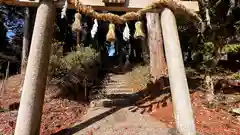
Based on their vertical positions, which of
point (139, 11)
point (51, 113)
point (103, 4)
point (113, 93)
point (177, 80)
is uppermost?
point (103, 4)

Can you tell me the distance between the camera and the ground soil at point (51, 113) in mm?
6370

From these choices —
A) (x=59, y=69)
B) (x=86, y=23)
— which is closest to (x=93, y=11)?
(x=59, y=69)

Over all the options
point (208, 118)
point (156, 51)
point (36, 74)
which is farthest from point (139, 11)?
point (156, 51)

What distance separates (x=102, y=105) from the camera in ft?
28.8

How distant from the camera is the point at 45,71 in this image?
560 centimetres

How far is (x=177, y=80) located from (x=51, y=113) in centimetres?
392

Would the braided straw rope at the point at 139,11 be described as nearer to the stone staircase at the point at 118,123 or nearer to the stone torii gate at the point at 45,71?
the stone torii gate at the point at 45,71

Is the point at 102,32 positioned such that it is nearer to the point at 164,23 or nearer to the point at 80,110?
the point at 80,110

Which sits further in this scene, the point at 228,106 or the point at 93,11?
the point at 228,106

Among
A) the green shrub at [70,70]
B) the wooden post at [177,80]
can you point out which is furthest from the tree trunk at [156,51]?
the wooden post at [177,80]

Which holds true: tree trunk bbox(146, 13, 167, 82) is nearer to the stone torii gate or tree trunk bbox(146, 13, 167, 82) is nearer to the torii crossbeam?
the torii crossbeam

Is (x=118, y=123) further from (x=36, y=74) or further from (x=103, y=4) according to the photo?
(x=103, y=4)

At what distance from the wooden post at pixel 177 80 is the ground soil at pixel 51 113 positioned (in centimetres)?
274

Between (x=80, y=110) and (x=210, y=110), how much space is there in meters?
3.99
